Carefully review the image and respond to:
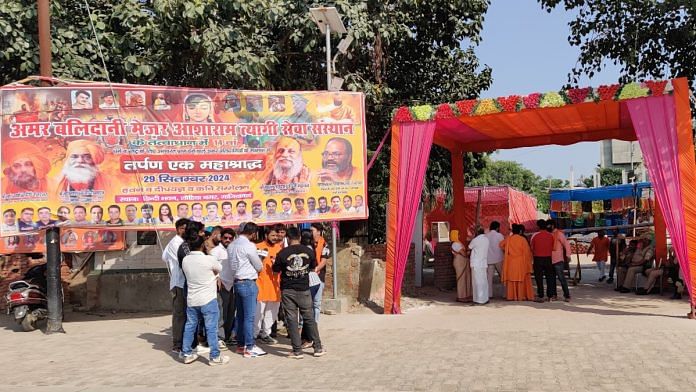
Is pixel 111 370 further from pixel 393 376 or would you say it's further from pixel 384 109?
pixel 384 109

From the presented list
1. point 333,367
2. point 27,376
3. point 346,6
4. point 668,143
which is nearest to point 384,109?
point 346,6

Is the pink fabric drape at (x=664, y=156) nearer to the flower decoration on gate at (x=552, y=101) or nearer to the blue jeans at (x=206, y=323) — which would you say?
the flower decoration on gate at (x=552, y=101)

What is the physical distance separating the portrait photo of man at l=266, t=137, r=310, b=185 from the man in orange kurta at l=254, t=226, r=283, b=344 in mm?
1682

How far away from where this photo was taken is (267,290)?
8.46 m

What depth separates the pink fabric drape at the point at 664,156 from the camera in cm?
966

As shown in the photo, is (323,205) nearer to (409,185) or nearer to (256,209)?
(256,209)

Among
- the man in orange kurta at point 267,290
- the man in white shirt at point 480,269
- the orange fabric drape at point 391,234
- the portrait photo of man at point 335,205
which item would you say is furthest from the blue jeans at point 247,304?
the man in white shirt at point 480,269

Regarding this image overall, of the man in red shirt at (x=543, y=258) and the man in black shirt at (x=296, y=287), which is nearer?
the man in black shirt at (x=296, y=287)

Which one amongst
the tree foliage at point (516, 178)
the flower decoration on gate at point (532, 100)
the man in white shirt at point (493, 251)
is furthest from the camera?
the tree foliage at point (516, 178)

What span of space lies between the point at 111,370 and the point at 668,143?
827cm

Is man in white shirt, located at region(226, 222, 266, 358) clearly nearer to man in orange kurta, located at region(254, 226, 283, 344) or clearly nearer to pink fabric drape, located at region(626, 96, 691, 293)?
man in orange kurta, located at region(254, 226, 283, 344)

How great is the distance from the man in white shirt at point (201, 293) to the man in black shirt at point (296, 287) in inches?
30.1

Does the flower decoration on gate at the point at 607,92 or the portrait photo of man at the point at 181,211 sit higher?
the flower decoration on gate at the point at 607,92

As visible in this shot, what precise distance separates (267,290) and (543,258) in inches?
239
